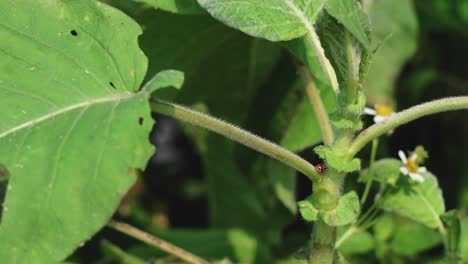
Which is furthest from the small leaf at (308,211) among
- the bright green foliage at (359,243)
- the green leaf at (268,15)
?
the bright green foliage at (359,243)

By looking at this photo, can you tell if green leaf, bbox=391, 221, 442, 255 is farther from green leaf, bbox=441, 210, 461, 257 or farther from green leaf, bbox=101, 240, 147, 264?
green leaf, bbox=101, 240, 147, 264

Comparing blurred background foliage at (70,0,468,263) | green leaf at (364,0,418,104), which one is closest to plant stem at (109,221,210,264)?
blurred background foliage at (70,0,468,263)

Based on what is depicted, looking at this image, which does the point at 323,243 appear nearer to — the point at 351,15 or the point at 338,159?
the point at 338,159

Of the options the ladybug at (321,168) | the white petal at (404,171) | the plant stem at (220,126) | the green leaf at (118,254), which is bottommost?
the green leaf at (118,254)

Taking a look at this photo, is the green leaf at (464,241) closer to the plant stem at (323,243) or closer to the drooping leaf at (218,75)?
the drooping leaf at (218,75)

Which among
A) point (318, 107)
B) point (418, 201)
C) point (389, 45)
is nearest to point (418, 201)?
point (418, 201)

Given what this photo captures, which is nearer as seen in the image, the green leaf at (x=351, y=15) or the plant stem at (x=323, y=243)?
the green leaf at (x=351, y=15)
